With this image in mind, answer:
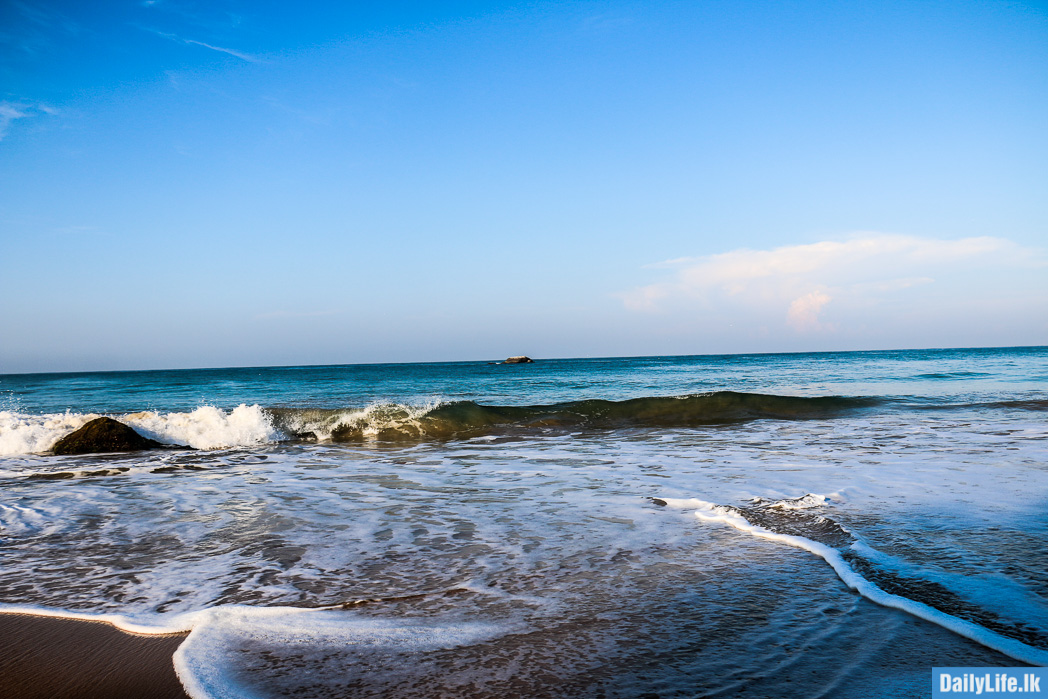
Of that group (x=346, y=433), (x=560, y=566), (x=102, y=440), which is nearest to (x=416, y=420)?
(x=346, y=433)

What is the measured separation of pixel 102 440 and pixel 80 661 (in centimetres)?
1011

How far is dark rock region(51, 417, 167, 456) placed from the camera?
1070 cm

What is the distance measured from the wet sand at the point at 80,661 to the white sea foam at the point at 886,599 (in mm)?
3383

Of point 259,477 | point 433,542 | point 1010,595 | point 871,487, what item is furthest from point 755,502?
point 259,477

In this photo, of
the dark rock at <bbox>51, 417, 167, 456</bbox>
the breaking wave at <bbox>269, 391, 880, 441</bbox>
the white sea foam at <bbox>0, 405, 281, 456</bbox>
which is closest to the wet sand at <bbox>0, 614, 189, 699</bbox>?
the dark rock at <bbox>51, 417, 167, 456</bbox>

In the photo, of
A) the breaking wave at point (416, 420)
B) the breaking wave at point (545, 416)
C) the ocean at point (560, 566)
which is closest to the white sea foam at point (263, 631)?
the ocean at point (560, 566)

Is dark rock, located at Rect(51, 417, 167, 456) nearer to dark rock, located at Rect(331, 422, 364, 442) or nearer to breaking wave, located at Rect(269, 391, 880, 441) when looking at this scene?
breaking wave, located at Rect(269, 391, 880, 441)

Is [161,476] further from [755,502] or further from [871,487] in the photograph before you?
[871,487]

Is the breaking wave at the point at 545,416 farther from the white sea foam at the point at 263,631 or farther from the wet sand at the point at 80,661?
the wet sand at the point at 80,661

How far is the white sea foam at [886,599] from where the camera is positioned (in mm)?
2510

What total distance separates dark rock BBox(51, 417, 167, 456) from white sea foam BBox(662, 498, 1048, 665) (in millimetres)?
10855

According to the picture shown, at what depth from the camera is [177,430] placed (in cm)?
1234

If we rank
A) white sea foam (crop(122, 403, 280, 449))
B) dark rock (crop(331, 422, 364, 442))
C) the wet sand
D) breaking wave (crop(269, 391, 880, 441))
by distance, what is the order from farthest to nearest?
breaking wave (crop(269, 391, 880, 441)) < dark rock (crop(331, 422, 364, 442)) < white sea foam (crop(122, 403, 280, 449)) < the wet sand

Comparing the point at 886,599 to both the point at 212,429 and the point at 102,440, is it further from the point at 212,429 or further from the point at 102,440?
the point at 212,429
